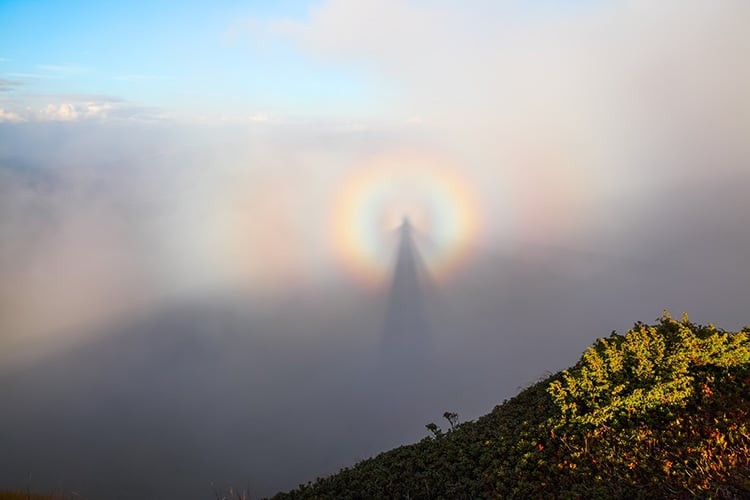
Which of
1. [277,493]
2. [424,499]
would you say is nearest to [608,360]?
[424,499]

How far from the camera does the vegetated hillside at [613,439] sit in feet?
27.2

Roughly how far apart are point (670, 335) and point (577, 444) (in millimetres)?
3368

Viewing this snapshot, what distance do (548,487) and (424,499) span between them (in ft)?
5.71

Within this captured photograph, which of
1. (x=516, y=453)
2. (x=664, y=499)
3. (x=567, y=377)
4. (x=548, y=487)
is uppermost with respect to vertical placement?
(x=567, y=377)

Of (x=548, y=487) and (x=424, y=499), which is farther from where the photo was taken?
(x=424, y=499)

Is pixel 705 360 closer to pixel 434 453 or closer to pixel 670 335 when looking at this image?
pixel 670 335

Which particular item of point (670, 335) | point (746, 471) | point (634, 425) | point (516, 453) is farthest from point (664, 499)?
point (670, 335)

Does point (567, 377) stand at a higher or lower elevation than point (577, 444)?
higher

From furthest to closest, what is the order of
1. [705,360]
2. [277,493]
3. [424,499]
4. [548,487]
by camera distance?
[277,493], [705,360], [424,499], [548,487]

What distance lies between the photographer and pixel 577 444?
933 cm

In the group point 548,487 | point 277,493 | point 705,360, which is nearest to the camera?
point 548,487

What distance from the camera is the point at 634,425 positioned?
941 cm

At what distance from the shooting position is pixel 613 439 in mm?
9156

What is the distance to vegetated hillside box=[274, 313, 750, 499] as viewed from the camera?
8.30 metres
